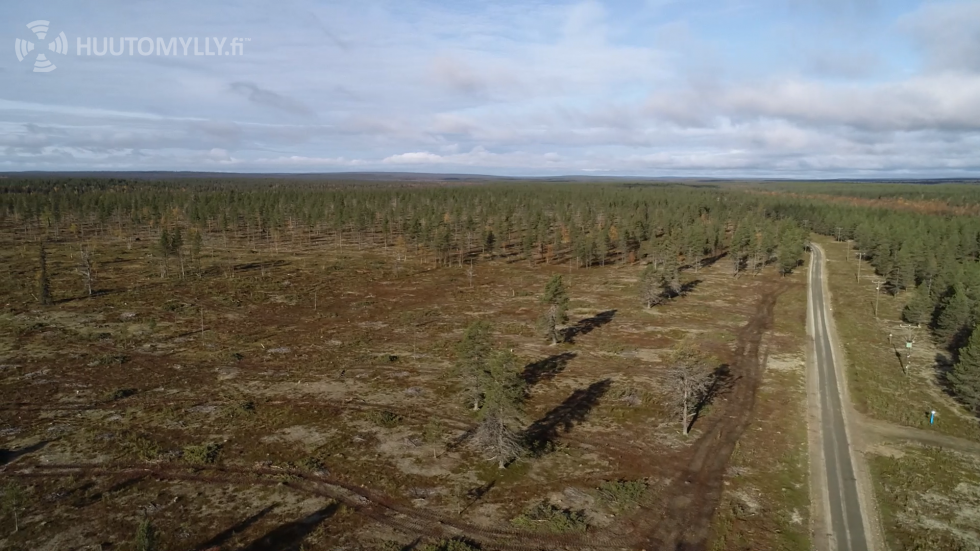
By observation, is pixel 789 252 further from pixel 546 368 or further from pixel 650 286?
pixel 546 368

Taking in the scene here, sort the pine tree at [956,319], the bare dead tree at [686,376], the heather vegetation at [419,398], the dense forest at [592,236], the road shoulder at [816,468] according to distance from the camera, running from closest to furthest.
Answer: the road shoulder at [816,468]
the heather vegetation at [419,398]
the bare dead tree at [686,376]
the pine tree at [956,319]
the dense forest at [592,236]

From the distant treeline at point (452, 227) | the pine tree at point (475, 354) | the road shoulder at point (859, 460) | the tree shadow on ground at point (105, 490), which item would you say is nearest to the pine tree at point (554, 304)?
the pine tree at point (475, 354)

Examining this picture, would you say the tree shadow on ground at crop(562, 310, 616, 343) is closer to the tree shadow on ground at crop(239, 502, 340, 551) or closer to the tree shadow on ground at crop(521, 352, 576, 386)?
the tree shadow on ground at crop(521, 352, 576, 386)

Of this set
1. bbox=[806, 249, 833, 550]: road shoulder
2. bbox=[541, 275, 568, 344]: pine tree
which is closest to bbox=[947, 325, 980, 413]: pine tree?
bbox=[806, 249, 833, 550]: road shoulder

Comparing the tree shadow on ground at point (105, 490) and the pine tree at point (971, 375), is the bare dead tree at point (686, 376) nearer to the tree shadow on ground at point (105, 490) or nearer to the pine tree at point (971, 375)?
the pine tree at point (971, 375)

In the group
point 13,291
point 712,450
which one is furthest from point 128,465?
point 13,291

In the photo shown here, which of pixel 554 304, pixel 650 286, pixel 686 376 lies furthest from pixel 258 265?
pixel 686 376
